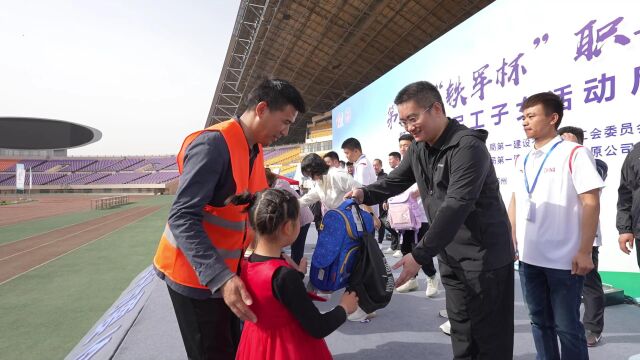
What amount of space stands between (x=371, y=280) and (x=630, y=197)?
220 cm

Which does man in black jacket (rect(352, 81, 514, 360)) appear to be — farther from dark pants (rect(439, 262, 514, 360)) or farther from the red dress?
the red dress

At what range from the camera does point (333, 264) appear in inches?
54.1

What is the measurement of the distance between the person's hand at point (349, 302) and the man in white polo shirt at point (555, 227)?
112 cm

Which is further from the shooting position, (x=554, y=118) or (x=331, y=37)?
(x=331, y=37)

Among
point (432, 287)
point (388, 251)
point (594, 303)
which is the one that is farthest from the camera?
point (388, 251)

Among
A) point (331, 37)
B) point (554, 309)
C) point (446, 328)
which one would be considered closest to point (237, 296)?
point (554, 309)

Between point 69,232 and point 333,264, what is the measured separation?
11.1m

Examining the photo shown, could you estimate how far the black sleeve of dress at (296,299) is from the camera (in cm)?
108

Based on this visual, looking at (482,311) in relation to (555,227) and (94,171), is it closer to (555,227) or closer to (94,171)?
(555,227)

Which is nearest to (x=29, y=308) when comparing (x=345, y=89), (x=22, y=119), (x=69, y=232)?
(x=69, y=232)

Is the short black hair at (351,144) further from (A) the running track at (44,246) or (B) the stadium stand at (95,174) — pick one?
(B) the stadium stand at (95,174)

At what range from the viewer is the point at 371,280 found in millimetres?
1277

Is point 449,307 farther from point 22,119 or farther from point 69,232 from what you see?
point 22,119

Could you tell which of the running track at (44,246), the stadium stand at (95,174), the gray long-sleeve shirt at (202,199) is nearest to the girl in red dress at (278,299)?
the gray long-sleeve shirt at (202,199)
